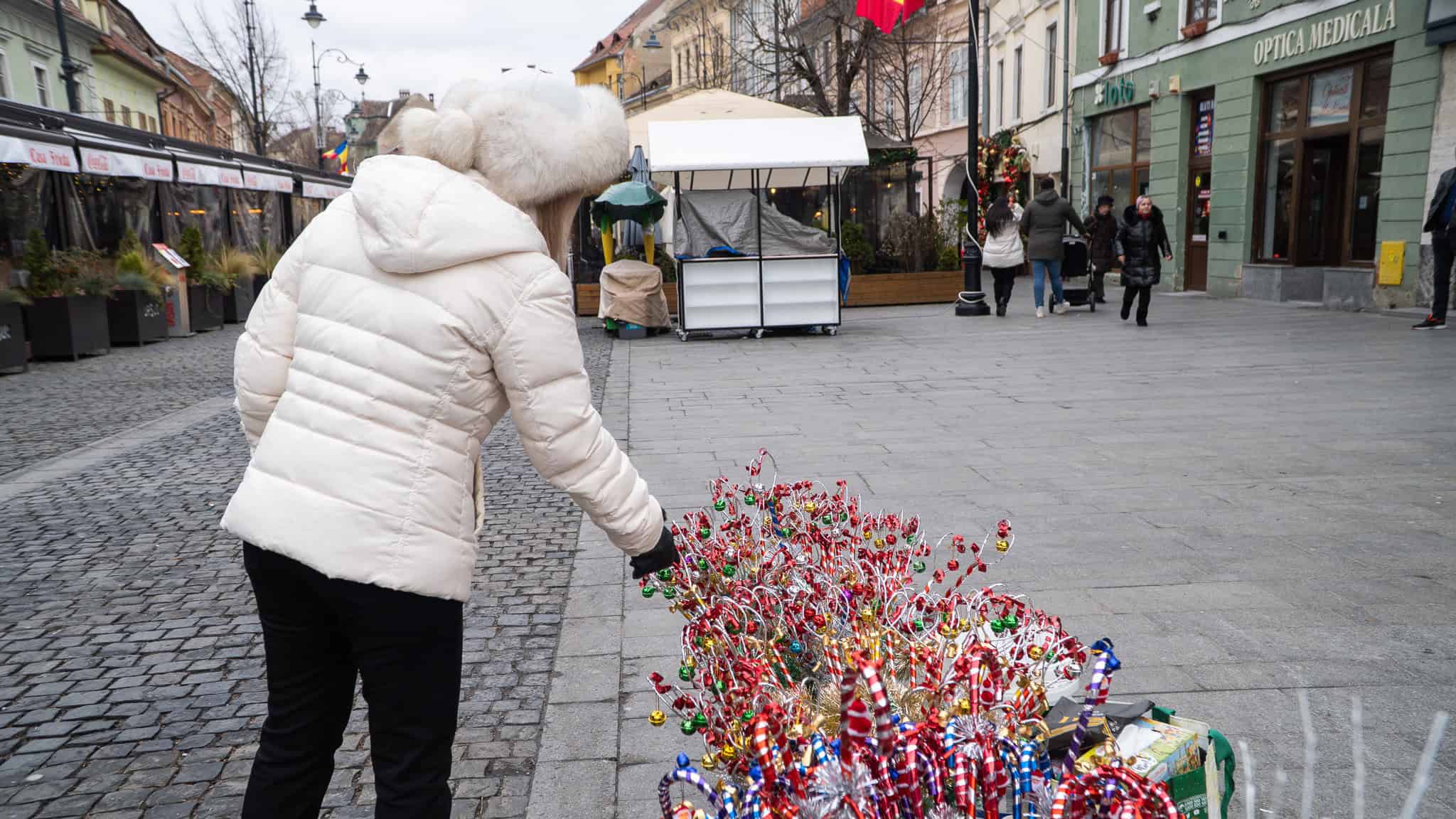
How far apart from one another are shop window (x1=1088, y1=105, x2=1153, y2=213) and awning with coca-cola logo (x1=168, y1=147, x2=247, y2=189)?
1590cm

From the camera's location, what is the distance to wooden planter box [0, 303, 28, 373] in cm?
1159

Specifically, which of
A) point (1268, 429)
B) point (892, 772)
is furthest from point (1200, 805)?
point (1268, 429)

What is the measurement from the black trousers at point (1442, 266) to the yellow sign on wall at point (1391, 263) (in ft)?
6.99

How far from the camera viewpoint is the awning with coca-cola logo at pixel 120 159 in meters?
13.6

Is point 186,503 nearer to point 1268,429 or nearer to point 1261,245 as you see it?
point 1268,429

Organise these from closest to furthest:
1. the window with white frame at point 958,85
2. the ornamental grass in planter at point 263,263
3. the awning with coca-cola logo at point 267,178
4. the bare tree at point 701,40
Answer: the awning with coca-cola logo at point 267,178 < the ornamental grass in planter at point 263,263 < the bare tree at point 701,40 < the window with white frame at point 958,85

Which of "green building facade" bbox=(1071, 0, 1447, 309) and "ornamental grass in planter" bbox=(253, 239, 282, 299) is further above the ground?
"green building facade" bbox=(1071, 0, 1447, 309)

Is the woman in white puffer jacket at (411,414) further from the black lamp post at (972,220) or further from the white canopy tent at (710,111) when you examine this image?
the white canopy tent at (710,111)

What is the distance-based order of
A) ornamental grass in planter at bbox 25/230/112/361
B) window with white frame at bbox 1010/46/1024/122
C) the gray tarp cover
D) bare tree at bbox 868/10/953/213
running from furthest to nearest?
window with white frame at bbox 1010/46/1024/122
bare tree at bbox 868/10/953/213
the gray tarp cover
ornamental grass in planter at bbox 25/230/112/361

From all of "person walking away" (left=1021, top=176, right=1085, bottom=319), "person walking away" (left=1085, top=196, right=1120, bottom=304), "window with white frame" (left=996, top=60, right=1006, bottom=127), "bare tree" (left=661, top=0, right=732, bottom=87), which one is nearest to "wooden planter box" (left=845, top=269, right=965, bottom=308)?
"person walking away" (left=1085, top=196, right=1120, bottom=304)

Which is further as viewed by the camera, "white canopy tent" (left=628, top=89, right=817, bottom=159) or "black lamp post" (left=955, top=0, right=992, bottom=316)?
"white canopy tent" (left=628, top=89, right=817, bottom=159)

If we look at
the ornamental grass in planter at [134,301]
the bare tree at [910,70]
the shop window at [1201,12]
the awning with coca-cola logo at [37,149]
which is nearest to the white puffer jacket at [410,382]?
the awning with coca-cola logo at [37,149]

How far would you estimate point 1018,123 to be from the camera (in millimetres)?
30875

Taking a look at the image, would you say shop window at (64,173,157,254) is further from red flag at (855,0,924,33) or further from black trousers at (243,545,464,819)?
black trousers at (243,545,464,819)
